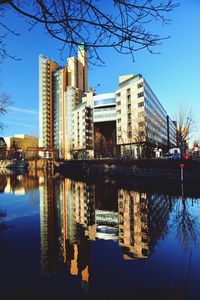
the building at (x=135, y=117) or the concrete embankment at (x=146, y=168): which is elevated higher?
the building at (x=135, y=117)

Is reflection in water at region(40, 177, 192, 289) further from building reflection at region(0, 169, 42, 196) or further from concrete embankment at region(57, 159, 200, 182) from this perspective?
concrete embankment at region(57, 159, 200, 182)

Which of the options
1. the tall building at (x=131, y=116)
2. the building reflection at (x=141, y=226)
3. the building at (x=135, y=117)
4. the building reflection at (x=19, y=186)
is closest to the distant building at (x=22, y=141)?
the tall building at (x=131, y=116)

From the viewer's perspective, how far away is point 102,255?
636 centimetres

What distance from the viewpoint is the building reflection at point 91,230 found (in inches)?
241

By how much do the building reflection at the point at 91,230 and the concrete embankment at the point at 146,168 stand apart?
11693 millimetres

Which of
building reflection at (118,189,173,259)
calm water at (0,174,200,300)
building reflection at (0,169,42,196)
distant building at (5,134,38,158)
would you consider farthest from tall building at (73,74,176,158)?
distant building at (5,134,38,158)

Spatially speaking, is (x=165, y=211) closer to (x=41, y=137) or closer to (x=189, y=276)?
(x=189, y=276)

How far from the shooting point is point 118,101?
7512 centimetres

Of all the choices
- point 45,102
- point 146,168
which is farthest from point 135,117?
point 45,102

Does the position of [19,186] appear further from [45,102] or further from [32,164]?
[45,102]

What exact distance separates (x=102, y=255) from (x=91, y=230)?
2744mm

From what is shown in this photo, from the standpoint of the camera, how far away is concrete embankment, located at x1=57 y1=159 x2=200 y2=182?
24927mm

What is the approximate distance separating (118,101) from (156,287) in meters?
72.9

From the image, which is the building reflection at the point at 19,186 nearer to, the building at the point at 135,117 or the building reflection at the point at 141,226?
the building reflection at the point at 141,226
